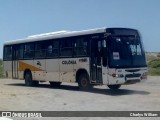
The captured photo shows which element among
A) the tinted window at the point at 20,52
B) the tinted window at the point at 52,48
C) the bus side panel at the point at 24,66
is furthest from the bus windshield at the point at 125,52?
the tinted window at the point at 20,52

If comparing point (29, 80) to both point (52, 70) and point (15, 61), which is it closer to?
point (15, 61)

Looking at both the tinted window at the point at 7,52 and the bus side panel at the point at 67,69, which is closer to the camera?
the bus side panel at the point at 67,69

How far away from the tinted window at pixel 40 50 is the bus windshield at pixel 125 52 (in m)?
6.47

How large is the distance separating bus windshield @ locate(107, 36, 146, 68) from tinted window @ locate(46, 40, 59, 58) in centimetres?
491

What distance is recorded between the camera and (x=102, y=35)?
18.4 metres

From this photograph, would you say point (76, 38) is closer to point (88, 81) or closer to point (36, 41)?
point (88, 81)

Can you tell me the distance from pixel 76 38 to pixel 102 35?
236 cm

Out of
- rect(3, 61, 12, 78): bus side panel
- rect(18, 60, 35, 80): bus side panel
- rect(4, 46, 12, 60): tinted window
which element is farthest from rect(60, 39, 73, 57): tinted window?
rect(3, 61, 12, 78): bus side panel

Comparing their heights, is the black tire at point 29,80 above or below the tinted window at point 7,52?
below

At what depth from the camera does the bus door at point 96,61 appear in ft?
60.6

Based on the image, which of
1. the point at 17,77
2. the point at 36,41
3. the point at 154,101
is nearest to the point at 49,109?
the point at 154,101

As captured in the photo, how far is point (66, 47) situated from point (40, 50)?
3.02 metres

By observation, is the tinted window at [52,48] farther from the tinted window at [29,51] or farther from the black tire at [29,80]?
the black tire at [29,80]

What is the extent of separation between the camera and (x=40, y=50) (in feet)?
77.7
